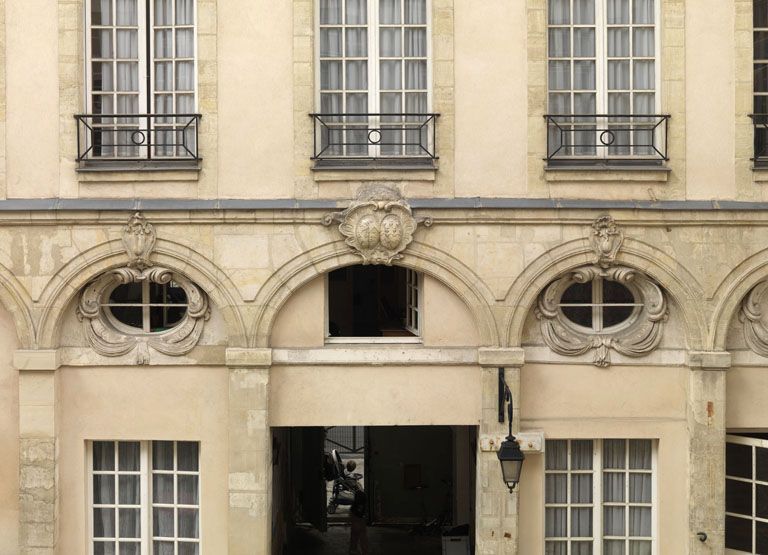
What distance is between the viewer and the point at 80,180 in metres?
13.5

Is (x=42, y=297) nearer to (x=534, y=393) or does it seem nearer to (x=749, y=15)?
(x=534, y=393)

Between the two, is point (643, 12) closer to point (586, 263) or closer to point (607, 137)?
point (607, 137)

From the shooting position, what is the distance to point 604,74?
13742 millimetres

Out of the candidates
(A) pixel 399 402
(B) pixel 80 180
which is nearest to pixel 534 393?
(A) pixel 399 402

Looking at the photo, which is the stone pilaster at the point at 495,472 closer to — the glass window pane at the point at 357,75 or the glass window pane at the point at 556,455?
the glass window pane at the point at 556,455

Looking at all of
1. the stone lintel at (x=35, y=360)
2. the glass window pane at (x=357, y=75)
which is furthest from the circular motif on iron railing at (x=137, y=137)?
the stone lintel at (x=35, y=360)

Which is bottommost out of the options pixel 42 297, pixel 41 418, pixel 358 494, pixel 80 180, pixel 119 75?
pixel 358 494

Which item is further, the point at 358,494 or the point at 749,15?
the point at 358,494

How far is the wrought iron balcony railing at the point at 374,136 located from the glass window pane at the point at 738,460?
494 cm

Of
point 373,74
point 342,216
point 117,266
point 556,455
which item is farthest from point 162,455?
point 373,74

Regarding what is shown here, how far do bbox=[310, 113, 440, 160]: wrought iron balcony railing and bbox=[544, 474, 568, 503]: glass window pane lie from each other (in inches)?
158

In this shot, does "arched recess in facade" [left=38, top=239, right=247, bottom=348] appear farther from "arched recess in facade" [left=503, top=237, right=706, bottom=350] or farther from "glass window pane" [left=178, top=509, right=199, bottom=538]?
"arched recess in facade" [left=503, top=237, right=706, bottom=350]

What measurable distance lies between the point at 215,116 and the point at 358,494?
6.21 m

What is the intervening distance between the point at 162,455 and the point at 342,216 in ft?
11.5
